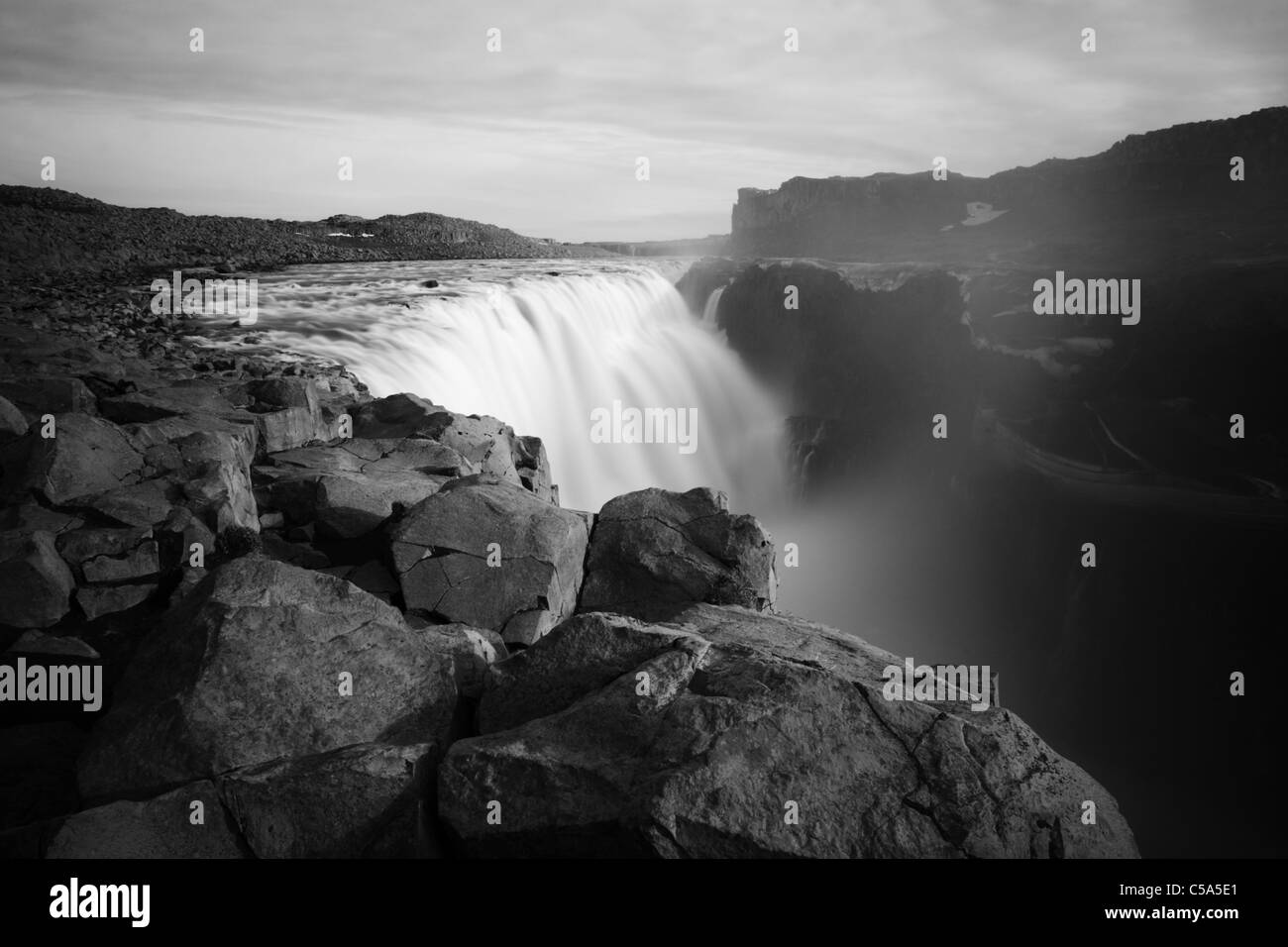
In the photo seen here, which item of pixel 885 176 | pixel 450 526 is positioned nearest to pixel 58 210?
pixel 450 526

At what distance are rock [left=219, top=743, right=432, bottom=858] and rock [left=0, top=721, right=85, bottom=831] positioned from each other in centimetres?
129

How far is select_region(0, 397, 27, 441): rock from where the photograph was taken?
845cm

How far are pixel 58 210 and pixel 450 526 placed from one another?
34.4 m

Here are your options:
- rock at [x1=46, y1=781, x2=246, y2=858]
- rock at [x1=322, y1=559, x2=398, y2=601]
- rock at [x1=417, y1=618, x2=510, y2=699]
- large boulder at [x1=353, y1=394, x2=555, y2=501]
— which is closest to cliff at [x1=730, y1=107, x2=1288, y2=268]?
large boulder at [x1=353, y1=394, x2=555, y2=501]

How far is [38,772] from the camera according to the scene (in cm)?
540

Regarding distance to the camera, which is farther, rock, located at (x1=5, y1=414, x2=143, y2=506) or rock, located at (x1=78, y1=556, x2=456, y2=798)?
rock, located at (x1=5, y1=414, x2=143, y2=506)

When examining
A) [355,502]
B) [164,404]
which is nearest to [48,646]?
[355,502]

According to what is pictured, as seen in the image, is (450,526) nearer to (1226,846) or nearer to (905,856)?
(905,856)

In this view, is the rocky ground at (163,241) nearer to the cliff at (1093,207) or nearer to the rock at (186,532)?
the rock at (186,532)

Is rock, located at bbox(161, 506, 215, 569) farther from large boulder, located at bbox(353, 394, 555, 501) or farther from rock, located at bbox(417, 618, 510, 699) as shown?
large boulder, located at bbox(353, 394, 555, 501)

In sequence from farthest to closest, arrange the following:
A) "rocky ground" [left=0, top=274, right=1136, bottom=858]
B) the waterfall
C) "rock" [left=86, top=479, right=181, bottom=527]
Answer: the waterfall
"rock" [left=86, top=479, right=181, bottom=527]
"rocky ground" [left=0, top=274, right=1136, bottom=858]

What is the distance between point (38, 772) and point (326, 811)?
2334mm

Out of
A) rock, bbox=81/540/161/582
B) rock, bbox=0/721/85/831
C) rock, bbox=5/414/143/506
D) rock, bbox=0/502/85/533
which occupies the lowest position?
rock, bbox=0/721/85/831

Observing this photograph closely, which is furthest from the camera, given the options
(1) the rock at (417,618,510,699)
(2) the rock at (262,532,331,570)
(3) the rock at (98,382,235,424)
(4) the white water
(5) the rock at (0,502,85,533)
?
(4) the white water
